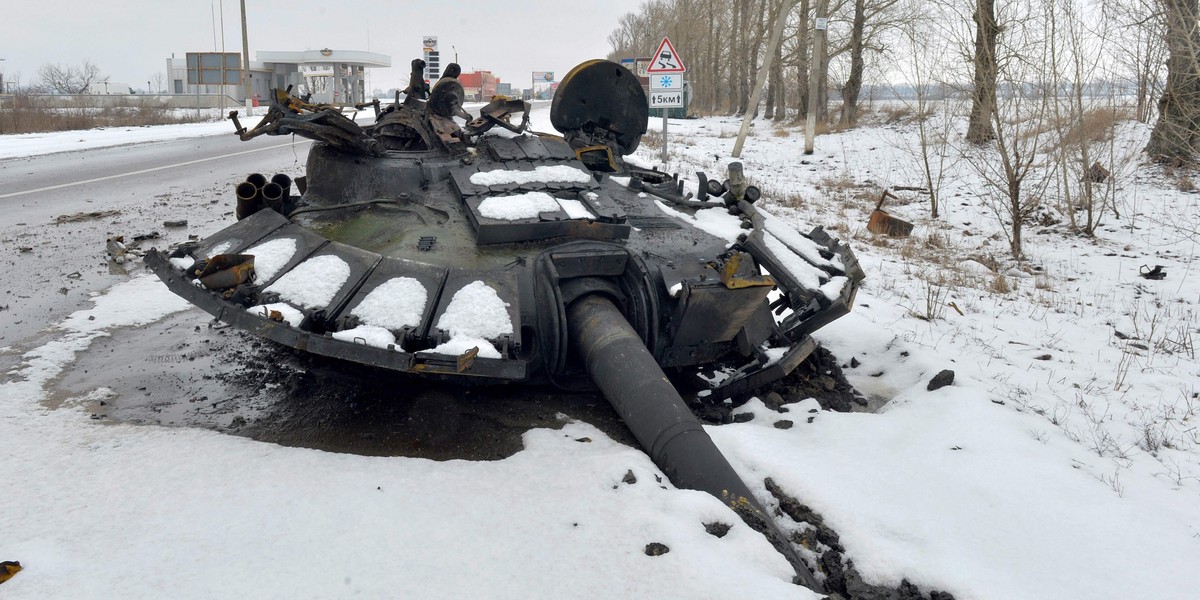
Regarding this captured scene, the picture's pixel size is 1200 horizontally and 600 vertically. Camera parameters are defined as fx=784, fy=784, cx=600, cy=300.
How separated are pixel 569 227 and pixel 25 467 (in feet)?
9.72

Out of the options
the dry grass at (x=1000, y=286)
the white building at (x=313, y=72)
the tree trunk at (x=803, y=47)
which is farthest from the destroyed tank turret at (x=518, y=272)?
the white building at (x=313, y=72)

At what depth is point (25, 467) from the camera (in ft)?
12.1

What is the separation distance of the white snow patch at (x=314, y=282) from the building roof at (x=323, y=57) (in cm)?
4933

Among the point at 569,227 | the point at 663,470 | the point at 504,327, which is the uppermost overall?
the point at 569,227

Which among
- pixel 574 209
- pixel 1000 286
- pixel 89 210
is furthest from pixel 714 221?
pixel 89 210

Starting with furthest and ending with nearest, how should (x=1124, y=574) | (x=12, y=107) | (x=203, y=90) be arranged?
Result: (x=203, y=90)
(x=12, y=107)
(x=1124, y=574)

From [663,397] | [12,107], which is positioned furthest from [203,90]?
[663,397]

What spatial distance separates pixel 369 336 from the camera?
12.4ft

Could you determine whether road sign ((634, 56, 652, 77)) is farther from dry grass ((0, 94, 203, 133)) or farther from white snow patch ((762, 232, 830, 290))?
dry grass ((0, 94, 203, 133))

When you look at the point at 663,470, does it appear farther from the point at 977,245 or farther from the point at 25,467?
the point at 977,245

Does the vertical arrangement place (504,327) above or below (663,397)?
above

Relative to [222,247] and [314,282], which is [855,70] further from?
[314,282]

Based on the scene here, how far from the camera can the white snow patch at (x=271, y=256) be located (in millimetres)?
4422

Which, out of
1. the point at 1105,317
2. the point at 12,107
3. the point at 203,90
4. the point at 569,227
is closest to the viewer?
the point at 569,227
